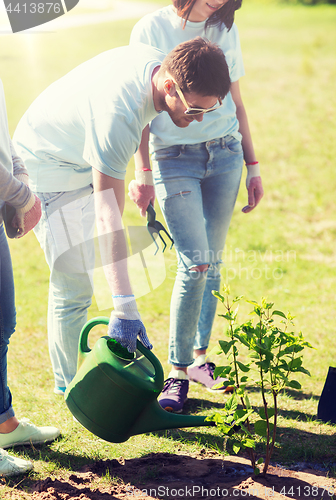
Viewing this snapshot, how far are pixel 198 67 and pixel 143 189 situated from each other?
80cm

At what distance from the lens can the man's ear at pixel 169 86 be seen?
1733 mm

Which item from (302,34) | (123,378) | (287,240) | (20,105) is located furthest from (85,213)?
(302,34)

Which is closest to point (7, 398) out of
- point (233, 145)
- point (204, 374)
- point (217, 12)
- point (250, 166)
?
point (204, 374)

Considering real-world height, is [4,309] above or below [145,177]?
below

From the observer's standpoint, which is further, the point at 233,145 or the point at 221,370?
the point at 233,145

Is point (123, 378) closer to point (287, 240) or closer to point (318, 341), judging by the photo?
point (318, 341)

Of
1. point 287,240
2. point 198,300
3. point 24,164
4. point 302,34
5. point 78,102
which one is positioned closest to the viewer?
point 78,102

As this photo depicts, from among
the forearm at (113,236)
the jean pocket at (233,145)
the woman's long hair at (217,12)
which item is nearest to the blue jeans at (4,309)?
the forearm at (113,236)

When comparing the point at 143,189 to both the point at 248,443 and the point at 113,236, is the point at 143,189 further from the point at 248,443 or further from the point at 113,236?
the point at 248,443

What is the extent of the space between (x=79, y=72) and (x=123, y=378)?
1.23m

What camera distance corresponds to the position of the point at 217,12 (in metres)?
2.29

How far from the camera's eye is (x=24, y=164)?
2.08m

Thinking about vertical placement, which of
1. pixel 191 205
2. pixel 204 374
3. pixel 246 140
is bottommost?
pixel 204 374

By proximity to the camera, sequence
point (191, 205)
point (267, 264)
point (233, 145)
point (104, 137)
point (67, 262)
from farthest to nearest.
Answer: point (267, 264) < point (233, 145) < point (191, 205) < point (67, 262) < point (104, 137)
